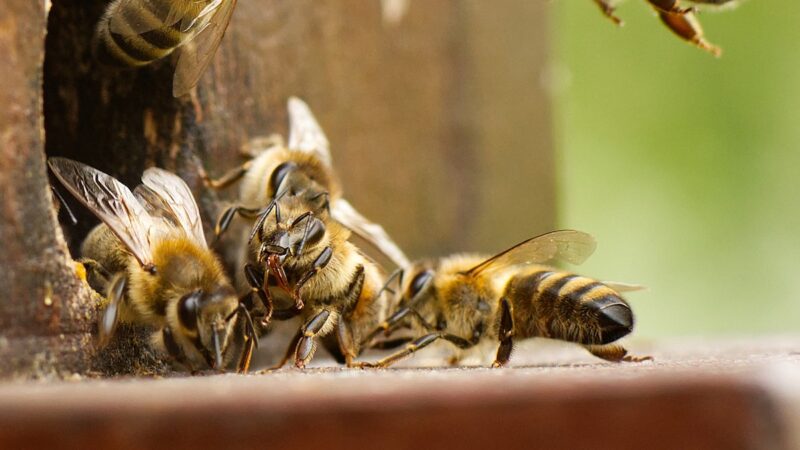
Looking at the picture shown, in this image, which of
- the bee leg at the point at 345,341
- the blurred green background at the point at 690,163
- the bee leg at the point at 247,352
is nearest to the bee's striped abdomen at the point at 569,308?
the bee leg at the point at 345,341

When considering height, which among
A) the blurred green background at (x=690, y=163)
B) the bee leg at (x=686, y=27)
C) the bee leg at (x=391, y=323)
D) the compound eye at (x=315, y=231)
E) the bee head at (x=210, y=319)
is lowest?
the bee head at (x=210, y=319)

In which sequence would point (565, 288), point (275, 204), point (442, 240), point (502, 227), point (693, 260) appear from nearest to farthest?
point (275, 204) < point (565, 288) < point (442, 240) < point (502, 227) < point (693, 260)

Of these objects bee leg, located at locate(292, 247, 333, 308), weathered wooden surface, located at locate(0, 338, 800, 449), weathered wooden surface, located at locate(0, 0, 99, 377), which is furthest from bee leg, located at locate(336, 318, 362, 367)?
weathered wooden surface, located at locate(0, 338, 800, 449)

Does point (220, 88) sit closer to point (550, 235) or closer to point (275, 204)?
point (275, 204)

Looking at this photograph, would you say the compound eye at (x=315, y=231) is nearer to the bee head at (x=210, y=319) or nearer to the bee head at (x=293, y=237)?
the bee head at (x=293, y=237)

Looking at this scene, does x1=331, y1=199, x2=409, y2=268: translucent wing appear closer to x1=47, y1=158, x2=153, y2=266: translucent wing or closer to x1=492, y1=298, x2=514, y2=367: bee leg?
x1=492, y1=298, x2=514, y2=367: bee leg

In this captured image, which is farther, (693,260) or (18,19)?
(693,260)

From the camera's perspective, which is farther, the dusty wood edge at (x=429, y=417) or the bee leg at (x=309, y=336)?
the bee leg at (x=309, y=336)

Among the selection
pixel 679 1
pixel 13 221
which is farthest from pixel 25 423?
pixel 679 1
